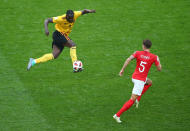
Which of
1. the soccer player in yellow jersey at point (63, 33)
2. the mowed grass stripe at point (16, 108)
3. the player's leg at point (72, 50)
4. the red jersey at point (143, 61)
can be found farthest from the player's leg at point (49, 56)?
the red jersey at point (143, 61)

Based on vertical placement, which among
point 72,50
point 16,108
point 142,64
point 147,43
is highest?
point 147,43

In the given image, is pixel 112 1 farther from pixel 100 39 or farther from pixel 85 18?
pixel 100 39

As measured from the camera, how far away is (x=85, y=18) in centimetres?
1706

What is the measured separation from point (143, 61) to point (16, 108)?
153 inches

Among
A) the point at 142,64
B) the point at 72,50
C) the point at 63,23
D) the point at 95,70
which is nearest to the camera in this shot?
the point at 142,64

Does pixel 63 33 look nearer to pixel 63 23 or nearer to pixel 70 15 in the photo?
pixel 63 23

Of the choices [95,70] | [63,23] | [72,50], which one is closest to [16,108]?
[72,50]

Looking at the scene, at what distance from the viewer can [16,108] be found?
1135cm

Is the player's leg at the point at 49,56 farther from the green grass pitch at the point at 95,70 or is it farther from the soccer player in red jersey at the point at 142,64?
the soccer player in red jersey at the point at 142,64

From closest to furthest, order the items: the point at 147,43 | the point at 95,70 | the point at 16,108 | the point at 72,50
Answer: the point at 147,43
the point at 16,108
the point at 72,50
the point at 95,70

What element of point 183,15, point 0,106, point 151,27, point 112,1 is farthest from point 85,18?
point 0,106

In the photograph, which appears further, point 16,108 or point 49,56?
point 49,56

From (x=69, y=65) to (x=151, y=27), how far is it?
424 centimetres

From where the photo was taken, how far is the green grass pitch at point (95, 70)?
35.8ft
